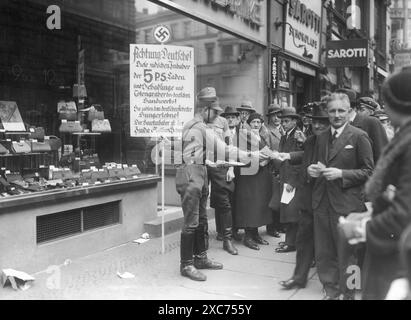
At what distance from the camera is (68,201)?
20.4 feet

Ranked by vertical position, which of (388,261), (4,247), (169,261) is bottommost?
(169,261)

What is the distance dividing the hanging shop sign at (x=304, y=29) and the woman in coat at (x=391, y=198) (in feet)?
32.6

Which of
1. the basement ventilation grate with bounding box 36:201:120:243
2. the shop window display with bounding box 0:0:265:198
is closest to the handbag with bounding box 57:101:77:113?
the shop window display with bounding box 0:0:265:198

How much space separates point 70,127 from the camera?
7473 mm

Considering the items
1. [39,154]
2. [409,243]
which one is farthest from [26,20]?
[409,243]

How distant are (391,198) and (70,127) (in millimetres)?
5741

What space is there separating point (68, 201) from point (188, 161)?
5.68 ft

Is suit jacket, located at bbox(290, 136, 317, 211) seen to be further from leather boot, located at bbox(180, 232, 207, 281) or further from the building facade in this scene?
the building facade

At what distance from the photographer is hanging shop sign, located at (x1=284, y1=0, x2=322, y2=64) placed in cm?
1259

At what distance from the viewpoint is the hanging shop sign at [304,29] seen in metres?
12.6

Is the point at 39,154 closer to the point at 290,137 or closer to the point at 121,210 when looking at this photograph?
the point at 121,210

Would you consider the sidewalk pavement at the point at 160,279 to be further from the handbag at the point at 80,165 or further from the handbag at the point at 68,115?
the handbag at the point at 68,115

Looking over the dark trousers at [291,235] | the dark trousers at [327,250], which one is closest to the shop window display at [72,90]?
the dark trousers at [291,235]

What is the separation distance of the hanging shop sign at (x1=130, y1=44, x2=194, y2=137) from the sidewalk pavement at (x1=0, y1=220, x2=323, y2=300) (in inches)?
68.3
